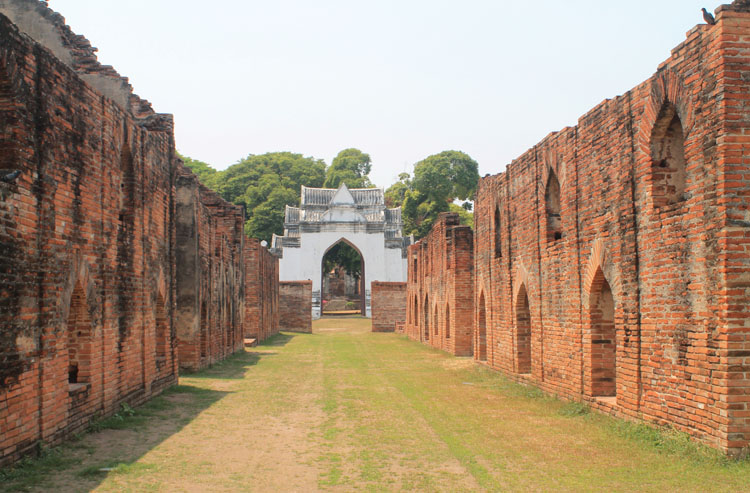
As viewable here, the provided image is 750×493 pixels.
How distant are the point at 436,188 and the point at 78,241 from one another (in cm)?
5083

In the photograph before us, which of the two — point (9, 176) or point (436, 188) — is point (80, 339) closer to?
point (9, 176)

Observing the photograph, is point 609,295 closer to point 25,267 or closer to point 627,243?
point 627,243

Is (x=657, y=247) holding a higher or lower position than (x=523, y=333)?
higher

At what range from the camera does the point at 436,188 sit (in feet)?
192

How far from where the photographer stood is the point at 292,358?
20391 mm

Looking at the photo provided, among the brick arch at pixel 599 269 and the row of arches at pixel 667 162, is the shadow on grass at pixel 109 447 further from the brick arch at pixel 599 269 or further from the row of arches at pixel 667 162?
the row of arches at pixel 667 162

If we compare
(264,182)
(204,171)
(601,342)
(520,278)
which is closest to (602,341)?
(601,342)

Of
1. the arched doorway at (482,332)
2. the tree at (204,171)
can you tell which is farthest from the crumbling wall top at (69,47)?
the tree at (204,171)

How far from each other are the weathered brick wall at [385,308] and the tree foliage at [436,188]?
20.8 metres

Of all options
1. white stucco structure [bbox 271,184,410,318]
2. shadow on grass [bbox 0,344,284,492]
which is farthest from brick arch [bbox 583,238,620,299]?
white stucco structure [bbox 271,184,410,318]

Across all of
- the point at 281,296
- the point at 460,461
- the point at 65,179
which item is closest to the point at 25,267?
the point at 65,179

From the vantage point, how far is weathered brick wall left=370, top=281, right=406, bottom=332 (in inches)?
1435

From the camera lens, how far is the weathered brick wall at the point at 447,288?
70.4 feet

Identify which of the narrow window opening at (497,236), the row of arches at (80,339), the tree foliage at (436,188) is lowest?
the row of arches at (80,339)
